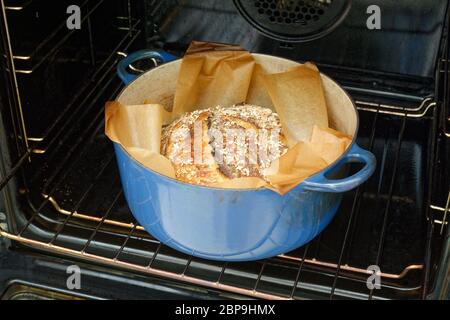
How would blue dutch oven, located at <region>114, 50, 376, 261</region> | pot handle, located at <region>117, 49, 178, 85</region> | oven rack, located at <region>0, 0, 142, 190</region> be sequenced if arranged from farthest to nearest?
pot handle, located at <region>117, 49, 178, 85</region>
oven rack, located at <region>0, 0, 142, 190</region>
blue dutch oven, located at <region>114, 50, 376, 261</region>

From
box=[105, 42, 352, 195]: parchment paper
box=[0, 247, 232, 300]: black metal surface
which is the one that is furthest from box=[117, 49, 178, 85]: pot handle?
box=[0, 247, 232, 300]: black metal surface

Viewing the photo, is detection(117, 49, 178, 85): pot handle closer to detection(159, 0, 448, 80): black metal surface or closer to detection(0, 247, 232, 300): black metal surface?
detection(159, 0, 448, 80): black metal surface

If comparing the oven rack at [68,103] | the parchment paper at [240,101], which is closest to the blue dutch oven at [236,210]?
the parchment paper at [240,101]

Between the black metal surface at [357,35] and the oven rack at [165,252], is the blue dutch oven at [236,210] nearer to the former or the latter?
the oven rack at [165,252]

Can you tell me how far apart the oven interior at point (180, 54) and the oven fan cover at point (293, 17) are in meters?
0.01

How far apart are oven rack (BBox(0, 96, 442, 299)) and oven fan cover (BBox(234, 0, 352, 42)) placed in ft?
1.01

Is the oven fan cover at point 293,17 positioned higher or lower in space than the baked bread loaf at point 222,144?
higher

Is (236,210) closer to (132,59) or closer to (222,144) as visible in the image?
(222,144)

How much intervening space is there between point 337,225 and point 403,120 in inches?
10.7

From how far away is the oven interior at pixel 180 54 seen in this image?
0.96 metres

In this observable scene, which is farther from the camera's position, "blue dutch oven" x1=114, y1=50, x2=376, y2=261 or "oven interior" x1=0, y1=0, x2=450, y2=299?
"oven interior" x1=0, y1=0, x2=450, y2=299

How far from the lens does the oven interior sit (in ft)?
3.14

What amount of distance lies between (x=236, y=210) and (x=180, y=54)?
517mm
